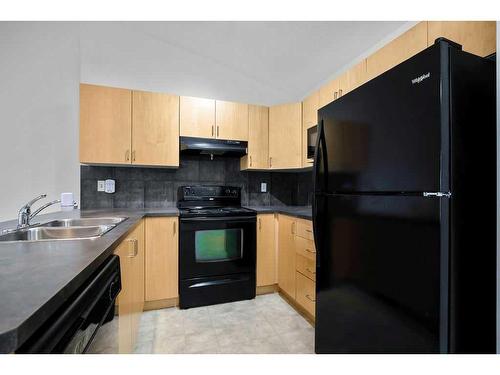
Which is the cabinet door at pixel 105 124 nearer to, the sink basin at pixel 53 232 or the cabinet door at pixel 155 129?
the cabinet door at pixel 155 129

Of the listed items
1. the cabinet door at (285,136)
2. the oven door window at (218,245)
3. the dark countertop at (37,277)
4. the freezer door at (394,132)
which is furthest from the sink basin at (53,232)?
the cabinet door at (285,136)

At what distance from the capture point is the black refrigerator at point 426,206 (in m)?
0.81

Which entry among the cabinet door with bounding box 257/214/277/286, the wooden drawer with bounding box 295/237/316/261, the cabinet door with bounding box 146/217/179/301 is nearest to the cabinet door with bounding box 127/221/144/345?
the cabinet door with bounding box 146/217/179/301

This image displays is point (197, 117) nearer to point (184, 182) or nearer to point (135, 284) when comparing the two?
point (184, 182)

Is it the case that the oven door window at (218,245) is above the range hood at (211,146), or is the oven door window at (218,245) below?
below

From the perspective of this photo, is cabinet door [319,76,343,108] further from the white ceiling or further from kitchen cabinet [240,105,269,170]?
kitchen cabinet [240,105,269,170]

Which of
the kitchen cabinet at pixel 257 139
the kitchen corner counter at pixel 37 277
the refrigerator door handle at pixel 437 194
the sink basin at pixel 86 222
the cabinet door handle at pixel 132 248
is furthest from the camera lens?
the kitchen cabinet at pixel 257 139

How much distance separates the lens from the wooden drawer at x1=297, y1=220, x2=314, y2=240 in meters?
1.87

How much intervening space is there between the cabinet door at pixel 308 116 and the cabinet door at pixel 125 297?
176cm

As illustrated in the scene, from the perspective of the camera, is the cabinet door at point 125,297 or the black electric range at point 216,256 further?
the black electric range at point 216,256

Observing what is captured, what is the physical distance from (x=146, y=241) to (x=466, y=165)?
2.18m

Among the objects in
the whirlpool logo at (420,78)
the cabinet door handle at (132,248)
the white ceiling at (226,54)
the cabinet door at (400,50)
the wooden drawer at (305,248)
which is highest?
the white ceiling at (226,54)

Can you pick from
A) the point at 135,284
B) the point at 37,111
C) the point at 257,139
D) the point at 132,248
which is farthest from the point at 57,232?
the point at 257,139
